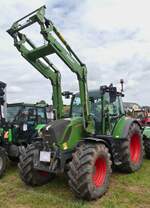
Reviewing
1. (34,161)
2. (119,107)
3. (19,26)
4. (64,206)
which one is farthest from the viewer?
(119,107)

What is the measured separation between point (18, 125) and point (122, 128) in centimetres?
360

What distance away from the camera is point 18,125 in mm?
10531

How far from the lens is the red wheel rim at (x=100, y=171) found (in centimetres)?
684

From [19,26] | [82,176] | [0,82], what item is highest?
[19,26]

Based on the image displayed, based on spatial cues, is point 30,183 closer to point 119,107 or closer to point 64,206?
point 64,206

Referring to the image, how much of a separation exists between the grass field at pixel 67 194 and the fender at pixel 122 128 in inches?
40.7

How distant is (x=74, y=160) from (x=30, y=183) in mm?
1611

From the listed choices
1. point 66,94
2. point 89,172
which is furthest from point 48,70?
point 89,172

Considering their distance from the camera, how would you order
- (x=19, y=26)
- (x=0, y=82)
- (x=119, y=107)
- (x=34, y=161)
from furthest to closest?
(x=0, y=82) → (x=119, y=107) → (x=19, y=26) → (x=34, y=161)

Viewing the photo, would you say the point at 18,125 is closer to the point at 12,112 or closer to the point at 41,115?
the point at 12,112

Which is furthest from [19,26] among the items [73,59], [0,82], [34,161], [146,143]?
[146,143]

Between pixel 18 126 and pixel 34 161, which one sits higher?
pixel 18 126

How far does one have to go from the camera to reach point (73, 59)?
25.4 ft

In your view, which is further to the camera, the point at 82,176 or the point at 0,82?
the point at 0,82
